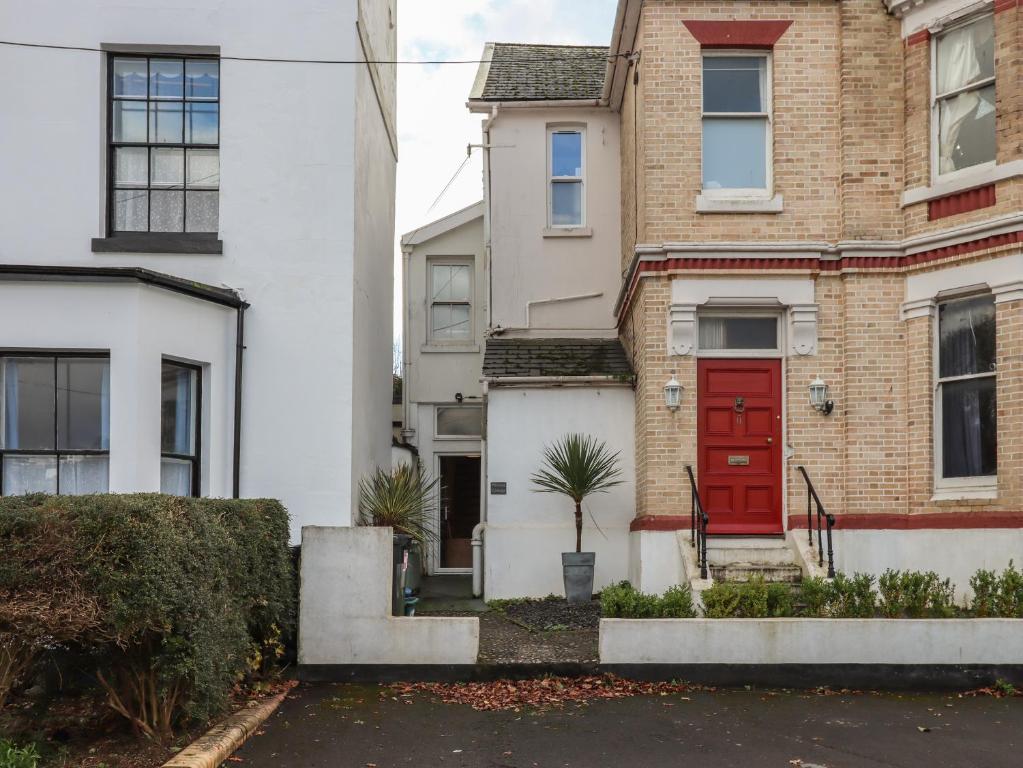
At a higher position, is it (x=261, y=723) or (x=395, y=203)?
(x=395, y=203)

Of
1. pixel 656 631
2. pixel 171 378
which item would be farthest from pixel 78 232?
pixel 656 631

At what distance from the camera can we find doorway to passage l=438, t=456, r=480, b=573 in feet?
58.8

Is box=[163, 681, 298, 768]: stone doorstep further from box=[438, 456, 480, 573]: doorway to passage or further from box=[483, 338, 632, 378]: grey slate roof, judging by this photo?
box=[438, 456, 480, 573]: doorway to passage

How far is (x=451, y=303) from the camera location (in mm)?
18188

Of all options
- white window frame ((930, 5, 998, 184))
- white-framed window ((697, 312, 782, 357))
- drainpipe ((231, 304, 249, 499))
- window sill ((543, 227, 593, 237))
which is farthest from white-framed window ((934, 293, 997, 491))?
drainpipe ((231, 304, 249, 499))

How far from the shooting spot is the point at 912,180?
40.2 feet

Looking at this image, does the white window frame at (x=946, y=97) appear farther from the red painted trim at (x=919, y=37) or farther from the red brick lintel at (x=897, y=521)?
the red brick lintel at (x=897, y=521)

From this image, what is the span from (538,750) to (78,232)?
733cm

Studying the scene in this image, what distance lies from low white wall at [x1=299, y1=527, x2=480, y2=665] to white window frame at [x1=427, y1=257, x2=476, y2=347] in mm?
8466

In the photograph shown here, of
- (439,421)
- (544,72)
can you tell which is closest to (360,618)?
(439,421)

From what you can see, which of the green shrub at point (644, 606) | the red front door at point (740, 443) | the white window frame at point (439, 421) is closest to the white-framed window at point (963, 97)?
the red front door at point (740, 443)

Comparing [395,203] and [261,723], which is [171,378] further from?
[395,203]

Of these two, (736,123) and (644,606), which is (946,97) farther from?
(644,606)

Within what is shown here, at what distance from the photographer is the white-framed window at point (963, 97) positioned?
11711 millimetres
